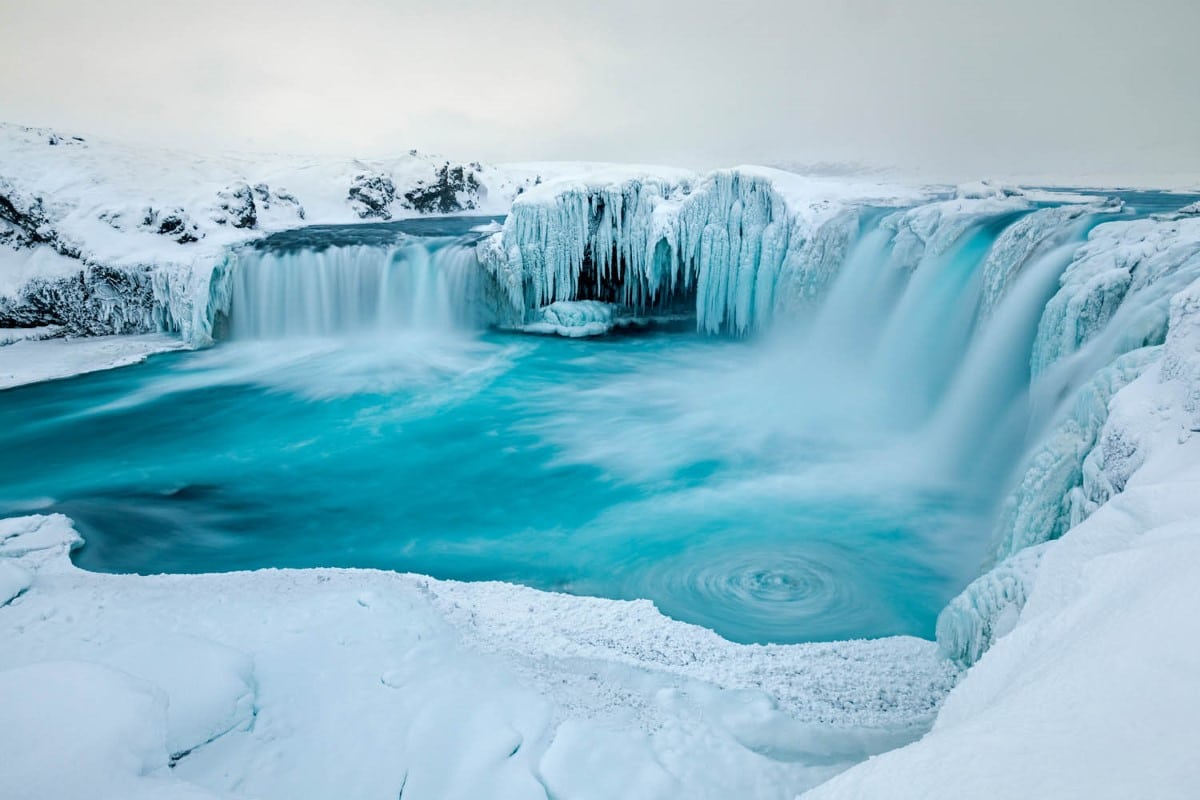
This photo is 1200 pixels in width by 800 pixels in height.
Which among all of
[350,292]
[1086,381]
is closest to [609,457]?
[1086,381]

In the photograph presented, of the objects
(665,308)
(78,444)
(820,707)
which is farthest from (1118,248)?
(78,444)

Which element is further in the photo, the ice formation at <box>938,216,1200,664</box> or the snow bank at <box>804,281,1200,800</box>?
the ice formation at <box>938,216,1200,664</box>

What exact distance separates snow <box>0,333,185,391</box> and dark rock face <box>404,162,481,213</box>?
48.5 feet

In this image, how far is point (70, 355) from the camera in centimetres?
1214

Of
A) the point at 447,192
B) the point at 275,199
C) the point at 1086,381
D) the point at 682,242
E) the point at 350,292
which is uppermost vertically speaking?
the point at 447,192

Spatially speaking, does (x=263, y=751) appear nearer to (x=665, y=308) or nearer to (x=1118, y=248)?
(x=1118, y=248)

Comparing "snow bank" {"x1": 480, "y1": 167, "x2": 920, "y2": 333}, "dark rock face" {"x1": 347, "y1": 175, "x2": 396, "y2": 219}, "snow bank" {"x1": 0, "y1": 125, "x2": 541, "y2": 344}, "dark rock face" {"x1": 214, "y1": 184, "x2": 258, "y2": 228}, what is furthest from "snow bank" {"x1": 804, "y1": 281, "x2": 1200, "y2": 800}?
"dark rock face" {"x1": 347, "y1": 175, "x2": 396, "y2": 219}

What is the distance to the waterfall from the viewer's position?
1342cm

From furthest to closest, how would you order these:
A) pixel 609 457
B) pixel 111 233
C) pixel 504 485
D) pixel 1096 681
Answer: pixel 111 233, pixel 609 457, pixel 504 485, pixel 1096 681

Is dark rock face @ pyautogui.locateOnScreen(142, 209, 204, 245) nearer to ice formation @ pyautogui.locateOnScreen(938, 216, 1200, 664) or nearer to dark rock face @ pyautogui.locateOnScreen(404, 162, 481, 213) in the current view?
dark rock face @ pyautogui.locateOnScreen(404, 162, 481, 213)

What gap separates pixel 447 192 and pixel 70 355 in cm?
1786

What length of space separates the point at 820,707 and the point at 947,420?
499cm

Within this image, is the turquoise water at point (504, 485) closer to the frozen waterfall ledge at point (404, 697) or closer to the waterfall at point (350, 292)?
the frozen waterfall ledge at point (404, 697)

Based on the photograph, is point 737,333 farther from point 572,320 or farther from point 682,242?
point 572,320
